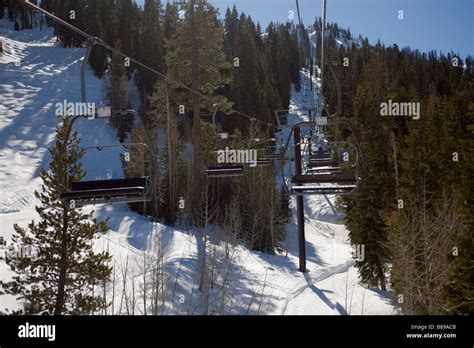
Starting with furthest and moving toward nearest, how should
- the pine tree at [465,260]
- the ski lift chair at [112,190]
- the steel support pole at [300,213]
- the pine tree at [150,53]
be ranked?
the pine tree at [150,53], the steel support pole at [300,213], the pine tree at [465,260], the ski lift chair at [112,190]

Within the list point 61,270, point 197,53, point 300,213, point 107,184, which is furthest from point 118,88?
point 107,184

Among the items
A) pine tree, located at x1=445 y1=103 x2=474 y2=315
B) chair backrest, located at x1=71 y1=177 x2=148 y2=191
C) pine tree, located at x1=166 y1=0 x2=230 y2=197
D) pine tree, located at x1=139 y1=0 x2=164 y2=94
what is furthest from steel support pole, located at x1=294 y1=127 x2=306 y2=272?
pine tree, located at x1=139 y1=0 x2=164 y2=94

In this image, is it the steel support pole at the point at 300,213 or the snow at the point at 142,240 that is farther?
the steel support pole at the point at 300,213

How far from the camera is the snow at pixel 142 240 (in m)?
17.4

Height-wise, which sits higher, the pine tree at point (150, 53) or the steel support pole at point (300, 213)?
the pine tree at point (150, 53)

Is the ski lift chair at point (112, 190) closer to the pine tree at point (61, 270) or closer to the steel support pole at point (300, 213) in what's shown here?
the pine tree at point (61, 270)

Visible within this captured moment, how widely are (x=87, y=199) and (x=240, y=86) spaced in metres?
51.0

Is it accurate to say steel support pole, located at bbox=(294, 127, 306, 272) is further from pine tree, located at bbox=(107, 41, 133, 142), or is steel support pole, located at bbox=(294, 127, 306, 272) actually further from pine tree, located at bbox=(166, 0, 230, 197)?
pine tree, located at bbox=(107, 41, 133, 142)

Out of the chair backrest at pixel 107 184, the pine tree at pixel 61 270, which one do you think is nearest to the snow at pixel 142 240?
the pine tree at pixel 61 270

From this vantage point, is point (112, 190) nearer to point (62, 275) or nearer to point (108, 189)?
point (108, 189)

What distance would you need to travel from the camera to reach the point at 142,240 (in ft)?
80.5

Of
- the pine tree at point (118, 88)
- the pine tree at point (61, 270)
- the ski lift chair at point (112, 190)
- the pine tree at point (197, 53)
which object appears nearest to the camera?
the ski lift chair at point (112, 190)
